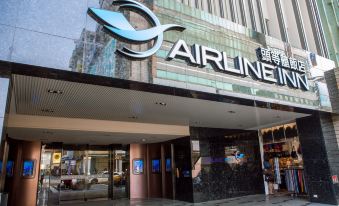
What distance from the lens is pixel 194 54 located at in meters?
6.12

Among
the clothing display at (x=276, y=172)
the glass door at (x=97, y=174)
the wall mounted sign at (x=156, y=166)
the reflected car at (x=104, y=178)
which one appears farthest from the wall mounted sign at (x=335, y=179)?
the glass door at (x=97, y=174)

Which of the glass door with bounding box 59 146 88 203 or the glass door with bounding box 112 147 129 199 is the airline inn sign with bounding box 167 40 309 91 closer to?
the glass door with bounding box 112 147 129 199

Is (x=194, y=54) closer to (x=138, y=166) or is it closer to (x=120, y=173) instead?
(x=138, y=166)

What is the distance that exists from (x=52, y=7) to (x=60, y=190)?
9500mm

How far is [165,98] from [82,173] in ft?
26.2

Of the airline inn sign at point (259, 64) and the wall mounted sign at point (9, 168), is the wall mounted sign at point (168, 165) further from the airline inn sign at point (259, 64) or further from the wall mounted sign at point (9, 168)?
the wall mounted sign at point (9, 168)

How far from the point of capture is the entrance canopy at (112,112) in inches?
215

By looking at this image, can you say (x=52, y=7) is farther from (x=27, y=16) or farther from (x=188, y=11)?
(x=188, y=11)

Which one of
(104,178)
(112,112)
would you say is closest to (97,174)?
(104,178)

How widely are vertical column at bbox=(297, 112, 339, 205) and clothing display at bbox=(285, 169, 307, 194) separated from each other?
104 cm

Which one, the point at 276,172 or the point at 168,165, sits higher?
the point at 168,165

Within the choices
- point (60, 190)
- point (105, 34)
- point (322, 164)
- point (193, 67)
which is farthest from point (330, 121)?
point (60, 190)

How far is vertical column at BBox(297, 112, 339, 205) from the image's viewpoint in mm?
9055

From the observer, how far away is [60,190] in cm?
1161
